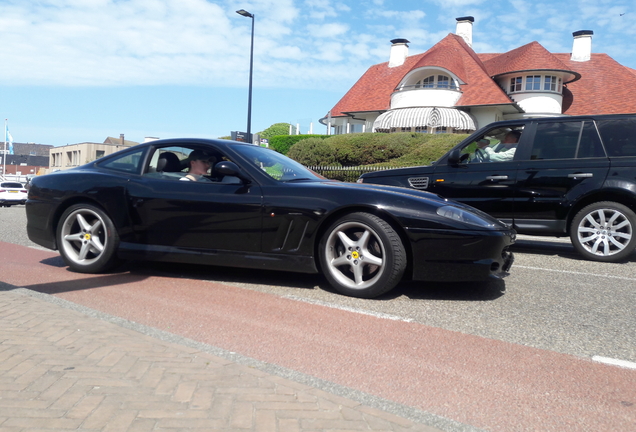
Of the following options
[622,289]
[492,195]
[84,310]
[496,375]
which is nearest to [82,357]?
[84,310]

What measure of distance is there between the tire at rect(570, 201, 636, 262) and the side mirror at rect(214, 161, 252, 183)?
4393 mm

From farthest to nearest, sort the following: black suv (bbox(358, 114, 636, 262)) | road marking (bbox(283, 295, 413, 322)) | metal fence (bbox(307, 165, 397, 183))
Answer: metal fence (bbox(307, 165, 397, 183)) < black suv (bbox(358, 114, 636, 262)) < road marking (bbox(283, 295, 413, 322))

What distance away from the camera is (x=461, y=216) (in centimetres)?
467

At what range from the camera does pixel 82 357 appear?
3.14 m

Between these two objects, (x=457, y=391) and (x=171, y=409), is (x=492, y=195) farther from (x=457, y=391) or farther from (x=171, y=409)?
(x=171, y=409)

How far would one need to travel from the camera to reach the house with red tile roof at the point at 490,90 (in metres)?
34.3

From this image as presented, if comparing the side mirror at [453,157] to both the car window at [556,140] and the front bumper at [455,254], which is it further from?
the front bumper at [455,254]

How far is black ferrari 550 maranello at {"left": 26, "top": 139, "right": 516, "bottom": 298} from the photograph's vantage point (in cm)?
460

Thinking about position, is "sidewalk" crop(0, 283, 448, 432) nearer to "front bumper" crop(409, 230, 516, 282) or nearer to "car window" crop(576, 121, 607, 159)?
"front bumper" crop(409, 230, 516, 282)

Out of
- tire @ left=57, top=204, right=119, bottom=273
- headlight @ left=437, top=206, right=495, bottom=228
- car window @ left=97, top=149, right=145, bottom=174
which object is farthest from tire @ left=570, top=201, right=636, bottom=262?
tire @ left=57, top=204, right=119, bottom=273

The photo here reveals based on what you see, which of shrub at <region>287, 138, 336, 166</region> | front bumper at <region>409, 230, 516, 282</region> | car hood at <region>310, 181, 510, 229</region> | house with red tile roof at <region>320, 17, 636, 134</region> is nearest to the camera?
front bumper at <region>409, 230, 516, 282</region>

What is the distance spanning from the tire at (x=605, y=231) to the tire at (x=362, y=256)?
362 cm

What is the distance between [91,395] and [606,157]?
21.8 feet

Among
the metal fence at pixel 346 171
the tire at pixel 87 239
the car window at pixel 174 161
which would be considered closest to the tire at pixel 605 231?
the car window at pixel 174 161
